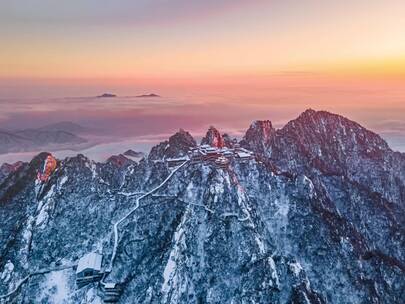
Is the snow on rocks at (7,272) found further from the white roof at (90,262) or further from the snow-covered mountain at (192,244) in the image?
the white roof at (90,262)

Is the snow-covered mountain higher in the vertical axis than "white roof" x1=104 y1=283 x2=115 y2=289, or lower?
higher

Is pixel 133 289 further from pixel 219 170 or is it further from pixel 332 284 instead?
pixel 332 284

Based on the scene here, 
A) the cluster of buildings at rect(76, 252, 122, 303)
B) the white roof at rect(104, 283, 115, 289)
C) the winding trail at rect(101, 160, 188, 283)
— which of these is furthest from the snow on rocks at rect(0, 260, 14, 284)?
the white roof at rect(104, 283, 115, 289)

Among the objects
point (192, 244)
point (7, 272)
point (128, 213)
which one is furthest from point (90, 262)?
point (192, 244)

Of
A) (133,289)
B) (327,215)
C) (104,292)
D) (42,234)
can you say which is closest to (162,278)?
(133,289)

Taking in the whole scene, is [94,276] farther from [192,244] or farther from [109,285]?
[192,244]

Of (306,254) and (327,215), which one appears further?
(327,215)

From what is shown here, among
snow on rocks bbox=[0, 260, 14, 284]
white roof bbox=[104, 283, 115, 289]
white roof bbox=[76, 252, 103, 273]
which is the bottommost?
white roof bbox=[104, 283, 115, 289]

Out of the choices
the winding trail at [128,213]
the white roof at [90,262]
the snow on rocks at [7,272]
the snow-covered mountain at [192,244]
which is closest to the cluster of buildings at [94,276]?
the white roof at [90,262]

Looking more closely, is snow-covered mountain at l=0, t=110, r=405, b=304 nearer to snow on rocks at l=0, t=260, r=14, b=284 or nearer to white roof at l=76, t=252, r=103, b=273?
snow on rocks at l=0, t=260, r=14, b=284
